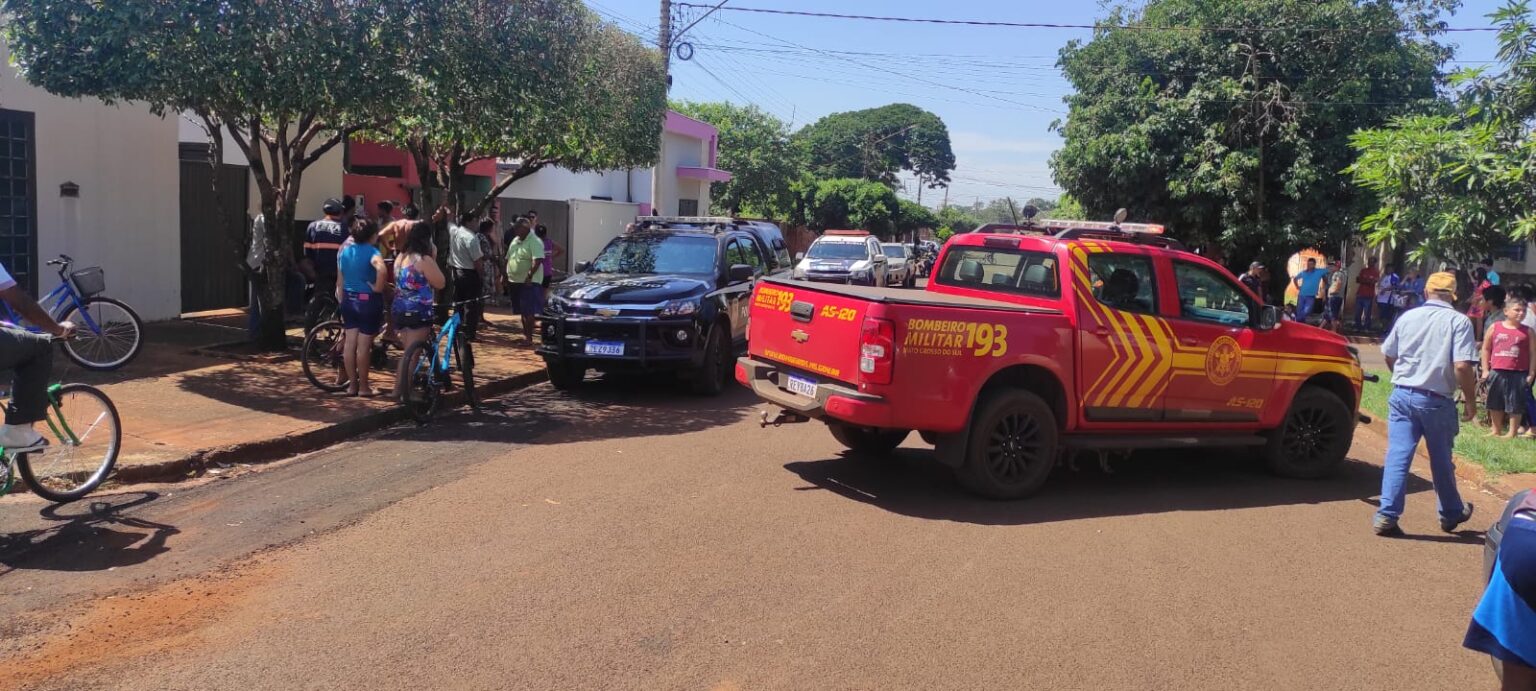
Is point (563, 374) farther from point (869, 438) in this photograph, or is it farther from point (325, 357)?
point (869, 438)

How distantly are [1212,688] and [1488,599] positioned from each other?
169cm

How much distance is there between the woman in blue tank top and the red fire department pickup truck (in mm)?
3534

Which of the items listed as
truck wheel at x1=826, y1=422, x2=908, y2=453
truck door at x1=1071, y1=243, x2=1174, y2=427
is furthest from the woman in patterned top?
truck door at x1=1071, y1=243, x2=1174, y2=427

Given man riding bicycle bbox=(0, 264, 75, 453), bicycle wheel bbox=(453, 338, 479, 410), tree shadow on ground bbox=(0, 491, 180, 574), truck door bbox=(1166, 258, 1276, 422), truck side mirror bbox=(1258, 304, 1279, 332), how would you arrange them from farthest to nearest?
1. bicycle wheel bbox=(453, 338, 479, 410)
2. truck side mirror bbox=(1258, 304, 1279, 332)
3. truck door bbox=(1166, 258, 1276, 422)
4. man riding bicycle bbox=(0, 264, 75, 453)
5. tree shadow on ground bbox=(0, 491, 180, 574)

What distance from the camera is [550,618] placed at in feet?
15.7

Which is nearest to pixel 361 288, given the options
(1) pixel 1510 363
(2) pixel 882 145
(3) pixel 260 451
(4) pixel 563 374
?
(3) pixel 260 451

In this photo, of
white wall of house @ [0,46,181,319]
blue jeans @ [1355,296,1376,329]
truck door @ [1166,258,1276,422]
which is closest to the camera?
truck door @ [1166,258,1276,422]

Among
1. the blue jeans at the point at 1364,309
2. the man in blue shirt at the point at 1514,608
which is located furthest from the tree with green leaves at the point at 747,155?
the man in blue shirt at the point at 1514,608

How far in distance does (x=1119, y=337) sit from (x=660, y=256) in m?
5.91

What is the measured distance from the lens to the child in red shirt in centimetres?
1041

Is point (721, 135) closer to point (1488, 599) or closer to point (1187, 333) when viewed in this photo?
point (1187, 333)

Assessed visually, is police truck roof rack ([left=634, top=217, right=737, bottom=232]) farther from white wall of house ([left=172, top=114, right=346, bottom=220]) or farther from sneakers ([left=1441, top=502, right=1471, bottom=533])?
sneakers ([left=1441, top=502, right=1471, bottom=533])

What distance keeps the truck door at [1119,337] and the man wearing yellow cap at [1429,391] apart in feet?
4.82

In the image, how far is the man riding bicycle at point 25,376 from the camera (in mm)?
5859
